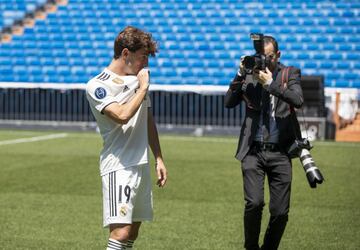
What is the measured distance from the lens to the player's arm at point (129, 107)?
5.94 m

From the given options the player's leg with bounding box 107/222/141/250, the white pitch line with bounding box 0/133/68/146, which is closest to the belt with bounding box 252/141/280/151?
the player's leg with bounding box 107/222/141/250

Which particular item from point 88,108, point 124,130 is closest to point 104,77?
point 124,130

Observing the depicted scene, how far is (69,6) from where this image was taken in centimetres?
2892

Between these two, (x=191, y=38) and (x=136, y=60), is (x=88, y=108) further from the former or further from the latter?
(x=136, y=60)

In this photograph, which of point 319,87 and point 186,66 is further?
point 186,66

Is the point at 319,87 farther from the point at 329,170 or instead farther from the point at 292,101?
the point at 292,101

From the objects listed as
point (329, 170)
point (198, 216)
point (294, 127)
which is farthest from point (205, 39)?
point (294, 127)

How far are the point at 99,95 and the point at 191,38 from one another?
68.2ft

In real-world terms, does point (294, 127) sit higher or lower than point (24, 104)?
higher

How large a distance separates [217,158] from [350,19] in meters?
11.0

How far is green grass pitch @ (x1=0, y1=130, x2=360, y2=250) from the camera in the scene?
9141 mm

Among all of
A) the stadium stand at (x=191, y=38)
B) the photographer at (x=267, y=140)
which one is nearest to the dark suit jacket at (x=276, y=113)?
the photographer at (x=267, y=140)

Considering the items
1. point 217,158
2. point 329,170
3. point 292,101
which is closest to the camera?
point 292,101

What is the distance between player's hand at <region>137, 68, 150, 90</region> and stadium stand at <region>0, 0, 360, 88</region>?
61.8 ft
